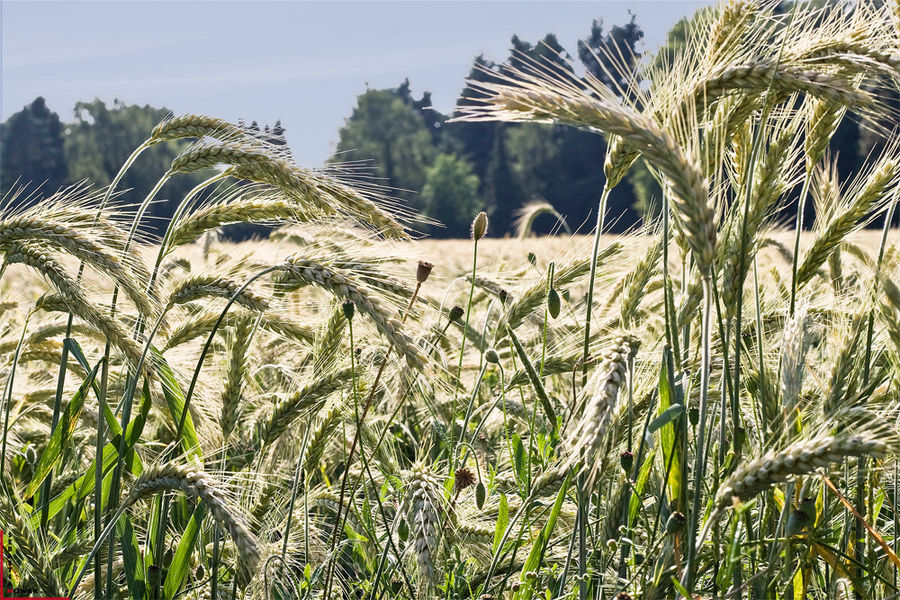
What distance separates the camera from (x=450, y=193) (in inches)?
3246

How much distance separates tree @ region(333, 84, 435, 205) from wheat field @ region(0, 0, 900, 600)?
8130 cm

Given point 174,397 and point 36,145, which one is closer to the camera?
point 174,397

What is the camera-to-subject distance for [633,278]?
2477 millimetres

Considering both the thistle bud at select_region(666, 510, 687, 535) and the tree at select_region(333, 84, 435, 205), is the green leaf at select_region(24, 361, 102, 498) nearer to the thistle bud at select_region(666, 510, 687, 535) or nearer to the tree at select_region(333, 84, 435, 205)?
the thistle bud at select_region(666, 510, 687, 535)

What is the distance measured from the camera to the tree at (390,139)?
86.7m

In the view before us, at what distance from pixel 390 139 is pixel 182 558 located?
92714 mm

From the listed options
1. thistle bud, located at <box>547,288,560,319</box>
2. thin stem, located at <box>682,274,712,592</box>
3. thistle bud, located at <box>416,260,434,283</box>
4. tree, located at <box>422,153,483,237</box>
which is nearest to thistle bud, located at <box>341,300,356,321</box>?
thistle bud, located at <box>416,260,434,283</box>

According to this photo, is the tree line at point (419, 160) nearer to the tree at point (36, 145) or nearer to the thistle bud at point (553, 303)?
the tree at point (36, 145)

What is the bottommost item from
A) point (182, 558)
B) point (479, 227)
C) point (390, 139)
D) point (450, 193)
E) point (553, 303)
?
point (450, 193)

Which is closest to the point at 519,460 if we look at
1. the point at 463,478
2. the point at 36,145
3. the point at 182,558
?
the point at 463,478

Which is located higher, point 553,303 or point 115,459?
point 553,303

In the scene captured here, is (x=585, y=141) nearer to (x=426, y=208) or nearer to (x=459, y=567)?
(x=426, y=208)

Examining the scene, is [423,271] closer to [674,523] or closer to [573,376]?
[573,376]

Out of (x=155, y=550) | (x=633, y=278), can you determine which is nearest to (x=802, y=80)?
(x=633, y=278)
